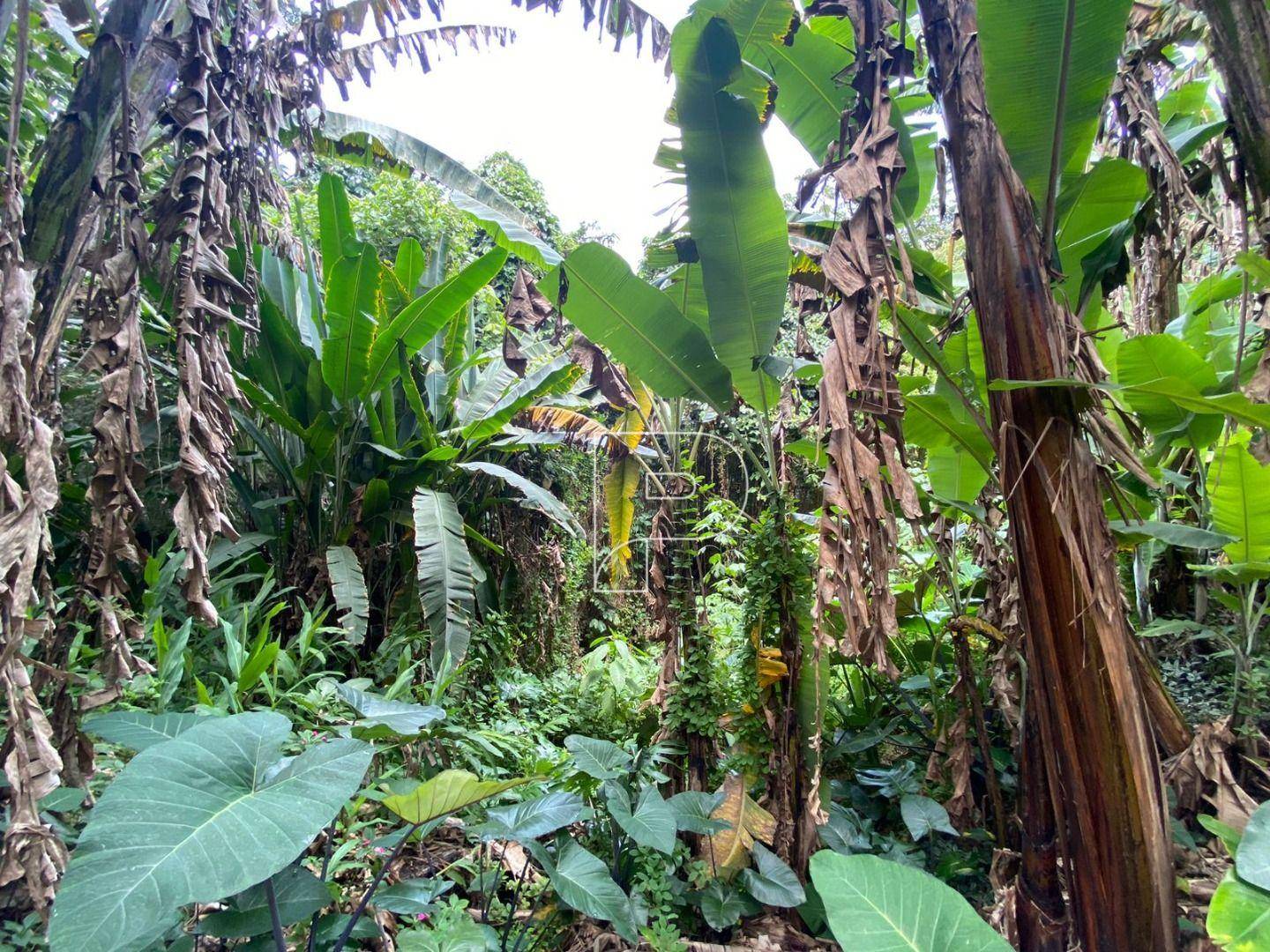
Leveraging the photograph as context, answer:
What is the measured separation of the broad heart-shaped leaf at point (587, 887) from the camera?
1.50 metres

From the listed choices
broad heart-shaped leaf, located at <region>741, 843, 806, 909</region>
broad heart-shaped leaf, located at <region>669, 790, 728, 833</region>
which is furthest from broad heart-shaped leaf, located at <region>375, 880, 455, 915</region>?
broad heart-shaped leaf, located at <region>741, 843, 806, 909</region>

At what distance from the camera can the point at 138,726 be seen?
4.76ft

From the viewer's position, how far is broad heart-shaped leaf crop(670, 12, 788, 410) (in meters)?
2.02

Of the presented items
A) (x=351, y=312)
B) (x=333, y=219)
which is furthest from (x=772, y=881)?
(x=333, y=219)

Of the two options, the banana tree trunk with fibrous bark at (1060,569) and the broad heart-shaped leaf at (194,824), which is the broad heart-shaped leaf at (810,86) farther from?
the broad heart-shaped leaf at (194,824)

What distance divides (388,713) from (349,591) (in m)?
1.63

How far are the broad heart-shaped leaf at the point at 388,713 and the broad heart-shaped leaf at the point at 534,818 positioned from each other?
30 centimetres

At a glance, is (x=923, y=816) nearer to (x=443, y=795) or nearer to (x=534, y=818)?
(x=534, y=818)

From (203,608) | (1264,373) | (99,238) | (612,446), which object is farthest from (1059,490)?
(99,238)

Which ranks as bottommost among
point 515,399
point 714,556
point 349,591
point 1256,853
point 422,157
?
point 1256,853

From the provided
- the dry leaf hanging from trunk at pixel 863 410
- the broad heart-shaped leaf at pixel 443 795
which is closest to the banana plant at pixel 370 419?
the broad heart-shaped leaf at pixel 443 795

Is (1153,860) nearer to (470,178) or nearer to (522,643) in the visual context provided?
(522,643)

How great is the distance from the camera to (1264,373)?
4.54 ft

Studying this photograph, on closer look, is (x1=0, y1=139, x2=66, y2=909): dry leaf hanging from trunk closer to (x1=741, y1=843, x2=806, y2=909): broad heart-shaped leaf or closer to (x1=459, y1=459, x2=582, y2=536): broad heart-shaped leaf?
(x1=741, y1=843, x2=806, y2=909): broad heart-shaped leaf
